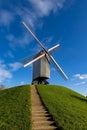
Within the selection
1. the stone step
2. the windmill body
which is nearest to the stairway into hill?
the stone step

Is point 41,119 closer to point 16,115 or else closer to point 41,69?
point 16,115

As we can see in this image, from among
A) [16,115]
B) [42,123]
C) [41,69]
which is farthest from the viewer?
[41,69]

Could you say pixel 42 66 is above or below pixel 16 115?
above

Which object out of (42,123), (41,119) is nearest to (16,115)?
(41,119)

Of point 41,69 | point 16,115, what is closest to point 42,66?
point 41,69

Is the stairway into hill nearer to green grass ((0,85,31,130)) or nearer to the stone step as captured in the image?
the stone step

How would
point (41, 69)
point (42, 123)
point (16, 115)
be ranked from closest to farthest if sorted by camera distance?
point (42, 123), point (16, 115), point (41, 69)

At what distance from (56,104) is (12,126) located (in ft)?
34.9

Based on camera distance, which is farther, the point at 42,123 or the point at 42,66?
the point at 42,66

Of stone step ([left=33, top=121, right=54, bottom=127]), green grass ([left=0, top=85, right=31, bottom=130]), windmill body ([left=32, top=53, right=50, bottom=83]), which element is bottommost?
stone step ([left=33, top=121, right=54, bottom=127])

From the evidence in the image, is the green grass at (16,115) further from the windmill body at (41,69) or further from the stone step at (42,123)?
the windmill body at (41,69)

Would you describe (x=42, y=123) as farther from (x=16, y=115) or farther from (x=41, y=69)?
(x=41, y=69)

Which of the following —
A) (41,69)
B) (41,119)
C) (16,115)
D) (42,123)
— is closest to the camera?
(42,123)

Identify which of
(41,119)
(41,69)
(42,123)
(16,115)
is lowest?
(42,123)
